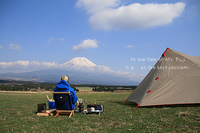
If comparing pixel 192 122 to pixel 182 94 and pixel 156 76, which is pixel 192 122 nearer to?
pixel 182 94

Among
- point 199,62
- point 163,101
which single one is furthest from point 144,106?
point 199,62

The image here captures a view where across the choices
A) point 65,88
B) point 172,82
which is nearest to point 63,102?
point 65,88

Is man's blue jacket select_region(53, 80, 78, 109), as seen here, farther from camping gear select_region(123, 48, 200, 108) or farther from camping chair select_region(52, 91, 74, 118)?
camping gear select_region(123, 48, 200, 108)

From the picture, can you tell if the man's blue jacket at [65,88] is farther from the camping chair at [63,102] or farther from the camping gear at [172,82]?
the camping gear at [172,82]

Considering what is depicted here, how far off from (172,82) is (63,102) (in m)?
6.73

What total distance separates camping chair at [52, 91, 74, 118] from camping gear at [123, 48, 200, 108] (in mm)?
4193

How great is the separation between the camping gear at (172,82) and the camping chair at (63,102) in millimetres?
4193

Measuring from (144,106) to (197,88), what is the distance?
127 inches

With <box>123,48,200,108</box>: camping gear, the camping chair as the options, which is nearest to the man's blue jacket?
the camping chair

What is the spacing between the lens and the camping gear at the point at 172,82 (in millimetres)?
9688

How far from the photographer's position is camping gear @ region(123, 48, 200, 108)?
969 cm

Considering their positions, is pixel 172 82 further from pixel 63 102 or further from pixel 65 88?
pixel 63 102

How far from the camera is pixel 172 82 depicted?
Result: 34.1ft

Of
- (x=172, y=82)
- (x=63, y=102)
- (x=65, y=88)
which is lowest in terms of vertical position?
(x=63, y=102)
